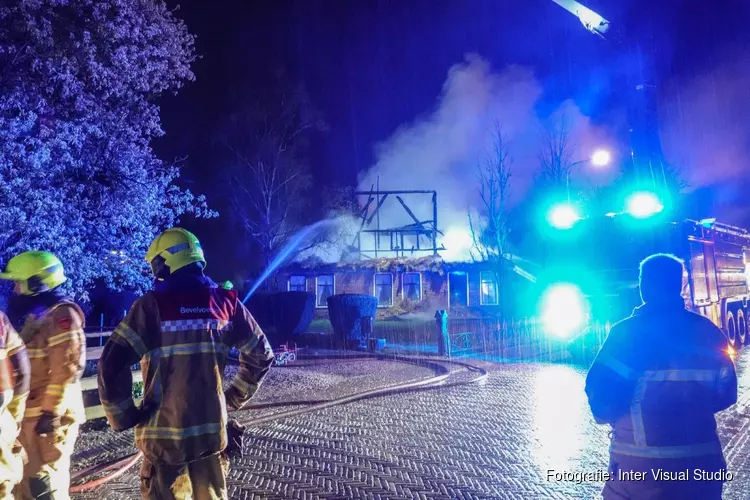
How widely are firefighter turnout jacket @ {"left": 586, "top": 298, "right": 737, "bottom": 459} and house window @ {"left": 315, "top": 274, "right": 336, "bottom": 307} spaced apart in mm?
22367

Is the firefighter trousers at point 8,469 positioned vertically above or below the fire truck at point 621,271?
below

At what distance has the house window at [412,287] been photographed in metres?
24.2

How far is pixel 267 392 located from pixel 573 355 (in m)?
7.67

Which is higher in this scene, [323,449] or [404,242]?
[404,242]

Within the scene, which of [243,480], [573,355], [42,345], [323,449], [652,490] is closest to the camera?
[652,490]

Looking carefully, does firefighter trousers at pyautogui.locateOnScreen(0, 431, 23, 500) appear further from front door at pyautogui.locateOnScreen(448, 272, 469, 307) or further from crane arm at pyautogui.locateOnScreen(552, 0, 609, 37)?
front door at pyautogui.locateOnScreen(448, 272, 469, 307)

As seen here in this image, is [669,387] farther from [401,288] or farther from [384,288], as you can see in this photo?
[384,288]

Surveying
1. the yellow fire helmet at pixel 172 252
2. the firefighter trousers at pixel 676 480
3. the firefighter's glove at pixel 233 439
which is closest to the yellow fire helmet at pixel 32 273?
the yellow fire helmet at pixel 172 252

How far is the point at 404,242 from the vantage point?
29.8 meters

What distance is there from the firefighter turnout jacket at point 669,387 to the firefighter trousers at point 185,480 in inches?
80.1

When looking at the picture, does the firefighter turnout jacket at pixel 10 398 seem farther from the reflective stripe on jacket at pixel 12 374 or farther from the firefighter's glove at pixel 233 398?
the firefighter's glove at pixel 233 398

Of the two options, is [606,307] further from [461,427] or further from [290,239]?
[290,239]

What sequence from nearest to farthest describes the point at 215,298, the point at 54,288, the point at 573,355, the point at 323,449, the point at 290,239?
the point at 215,298
the point at 54,288
the point at 323,449
the point at 573,355
the point at 290,239

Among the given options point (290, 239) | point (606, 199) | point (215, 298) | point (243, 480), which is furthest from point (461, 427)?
point (606, 199)
